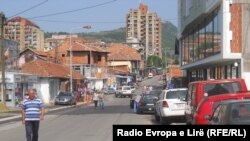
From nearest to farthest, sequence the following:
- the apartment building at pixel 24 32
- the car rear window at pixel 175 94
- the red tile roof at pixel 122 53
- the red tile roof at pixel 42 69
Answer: the car rear window at pixel 175 94 → the red tile roof at pixel 42 69 → the apartment building at pixel 24 32 → the red tile roof at pixel 122 53

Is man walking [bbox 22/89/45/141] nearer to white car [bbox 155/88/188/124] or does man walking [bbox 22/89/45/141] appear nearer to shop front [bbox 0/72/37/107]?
white car [bbox 155/88/188/124]

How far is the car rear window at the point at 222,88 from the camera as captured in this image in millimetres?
18850

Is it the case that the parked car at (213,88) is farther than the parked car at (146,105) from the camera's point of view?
No

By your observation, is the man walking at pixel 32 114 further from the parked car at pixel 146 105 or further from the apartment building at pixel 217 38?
the apartment building at pixel 217 38

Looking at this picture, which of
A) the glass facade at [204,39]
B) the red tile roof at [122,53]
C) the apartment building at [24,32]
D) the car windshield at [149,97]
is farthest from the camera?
the red tile roof at [122,53]

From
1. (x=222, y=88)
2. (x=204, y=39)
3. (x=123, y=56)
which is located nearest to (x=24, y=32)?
(x=123, y=56)

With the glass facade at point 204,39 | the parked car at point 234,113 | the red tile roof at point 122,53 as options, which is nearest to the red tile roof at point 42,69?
the glass facade at point 204,39

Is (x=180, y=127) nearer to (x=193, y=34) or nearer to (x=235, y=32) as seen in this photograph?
(x=235, y=32)

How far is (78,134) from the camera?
22.4 meters

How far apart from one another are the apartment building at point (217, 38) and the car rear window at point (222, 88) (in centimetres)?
2076

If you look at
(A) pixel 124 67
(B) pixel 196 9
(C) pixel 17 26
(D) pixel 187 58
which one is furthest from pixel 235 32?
(A) pixel 124 67

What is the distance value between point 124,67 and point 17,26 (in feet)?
210

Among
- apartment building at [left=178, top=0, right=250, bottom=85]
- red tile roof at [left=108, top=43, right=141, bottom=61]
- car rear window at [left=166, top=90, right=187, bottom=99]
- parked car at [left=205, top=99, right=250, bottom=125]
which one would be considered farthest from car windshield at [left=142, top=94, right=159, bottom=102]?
red tile roof at [left=108, top=43, right=141, bottom=61]

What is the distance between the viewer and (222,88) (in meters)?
18.9
